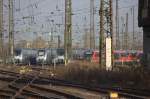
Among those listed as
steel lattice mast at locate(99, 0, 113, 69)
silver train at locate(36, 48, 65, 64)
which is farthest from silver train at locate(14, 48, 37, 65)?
steel lattice mast at locate(99, 0, 113, 69)

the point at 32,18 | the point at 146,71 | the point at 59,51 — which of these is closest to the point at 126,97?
the point at 146,71

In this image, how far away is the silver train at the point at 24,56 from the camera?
6131 cm

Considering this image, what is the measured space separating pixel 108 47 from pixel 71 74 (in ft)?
10.8

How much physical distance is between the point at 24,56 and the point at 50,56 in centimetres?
484

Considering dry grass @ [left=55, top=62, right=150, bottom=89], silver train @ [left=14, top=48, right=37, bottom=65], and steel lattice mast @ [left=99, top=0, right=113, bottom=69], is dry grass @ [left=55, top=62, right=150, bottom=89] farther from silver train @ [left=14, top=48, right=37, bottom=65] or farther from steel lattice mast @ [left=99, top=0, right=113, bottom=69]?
silver train @ [left=14, top=48, right=37, bottom=65]

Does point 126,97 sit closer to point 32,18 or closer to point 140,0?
point 140,0

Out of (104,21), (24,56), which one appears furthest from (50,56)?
(104,21)

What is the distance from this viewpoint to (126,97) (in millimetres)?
16922

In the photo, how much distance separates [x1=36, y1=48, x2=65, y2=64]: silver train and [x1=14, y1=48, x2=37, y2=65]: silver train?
2.45m

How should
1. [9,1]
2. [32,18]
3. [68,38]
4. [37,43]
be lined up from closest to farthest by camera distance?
[68,38]
[32,18]
[9,1]
[37,43]

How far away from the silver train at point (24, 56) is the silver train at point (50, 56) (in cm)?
245

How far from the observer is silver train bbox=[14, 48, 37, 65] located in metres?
61.3

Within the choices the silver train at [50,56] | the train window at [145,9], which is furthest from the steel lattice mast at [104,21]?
the silver train at [50,56]

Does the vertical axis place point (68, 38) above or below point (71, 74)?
above
